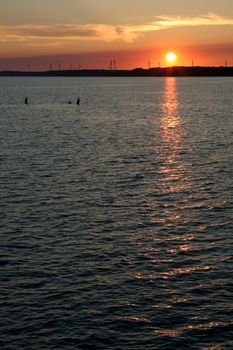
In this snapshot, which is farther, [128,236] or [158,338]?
[128,236]

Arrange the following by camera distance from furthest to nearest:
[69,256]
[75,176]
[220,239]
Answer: [75,176], [220,239], [69,256]

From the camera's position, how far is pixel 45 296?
97.9 ft

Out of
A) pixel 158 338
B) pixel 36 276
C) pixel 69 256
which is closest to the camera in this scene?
pixel 158 338

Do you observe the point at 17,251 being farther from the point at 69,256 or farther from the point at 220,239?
the point at 220,239

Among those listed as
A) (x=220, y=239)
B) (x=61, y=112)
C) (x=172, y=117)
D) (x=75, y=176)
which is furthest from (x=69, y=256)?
(x=61, y=112)

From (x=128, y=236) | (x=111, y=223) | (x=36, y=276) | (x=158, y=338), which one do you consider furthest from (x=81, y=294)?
(x=111, y=223)

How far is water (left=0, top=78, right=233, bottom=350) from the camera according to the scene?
26500 millimetres

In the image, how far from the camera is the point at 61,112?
6393 inches

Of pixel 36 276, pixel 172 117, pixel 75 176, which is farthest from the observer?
pixel 172 117

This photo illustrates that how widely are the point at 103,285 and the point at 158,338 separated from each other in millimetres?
6494

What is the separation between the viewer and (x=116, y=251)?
36.8 metres

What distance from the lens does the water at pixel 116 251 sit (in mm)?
26500

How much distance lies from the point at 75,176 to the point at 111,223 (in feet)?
61.6

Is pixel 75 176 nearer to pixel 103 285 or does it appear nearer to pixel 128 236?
pixel 128 236
